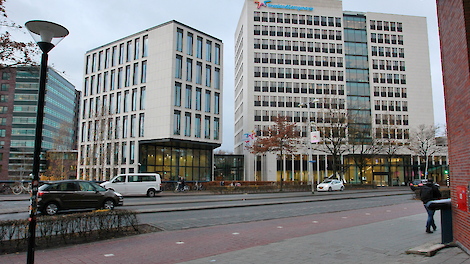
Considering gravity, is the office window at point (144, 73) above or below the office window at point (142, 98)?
above

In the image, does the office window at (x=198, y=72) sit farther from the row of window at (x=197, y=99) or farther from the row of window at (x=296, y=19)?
the row of window at (x=296, y=19)

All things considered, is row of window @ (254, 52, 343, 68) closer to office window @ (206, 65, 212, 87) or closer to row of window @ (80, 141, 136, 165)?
office window @ (206, 65, 212, 87)

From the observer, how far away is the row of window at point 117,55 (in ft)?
157

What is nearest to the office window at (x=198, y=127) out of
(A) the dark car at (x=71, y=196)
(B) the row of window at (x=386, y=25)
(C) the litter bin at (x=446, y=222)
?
(A) the dark car at (x=71, y=196)

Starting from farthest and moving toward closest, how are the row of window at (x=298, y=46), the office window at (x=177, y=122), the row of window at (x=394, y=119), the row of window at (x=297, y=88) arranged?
1. the row of window at (x=394, y=119)
2. the row of window at (x=298, y=46)
3. the row of window at (x=297, y=88)
4. the office window at (x=177, y=122)

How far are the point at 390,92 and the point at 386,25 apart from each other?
1610 centimetres

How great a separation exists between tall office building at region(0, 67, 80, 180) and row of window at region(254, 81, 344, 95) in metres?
44.6

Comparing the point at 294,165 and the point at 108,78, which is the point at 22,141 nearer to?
the point at 108,78

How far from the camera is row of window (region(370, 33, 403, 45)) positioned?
72812 millimetres

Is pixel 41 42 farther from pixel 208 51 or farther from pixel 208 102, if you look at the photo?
pixel 208 51

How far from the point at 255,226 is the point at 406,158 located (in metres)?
68.3

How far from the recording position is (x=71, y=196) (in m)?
15.0

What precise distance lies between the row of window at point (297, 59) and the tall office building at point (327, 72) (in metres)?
0.22

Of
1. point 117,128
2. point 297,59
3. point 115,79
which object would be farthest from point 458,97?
point 297,59
